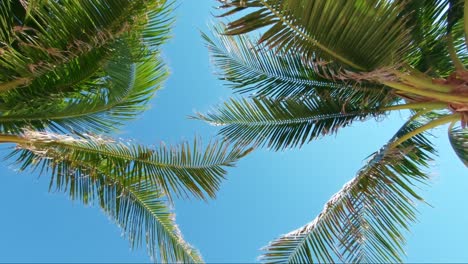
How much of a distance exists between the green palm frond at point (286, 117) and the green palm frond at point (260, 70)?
0.61 ft

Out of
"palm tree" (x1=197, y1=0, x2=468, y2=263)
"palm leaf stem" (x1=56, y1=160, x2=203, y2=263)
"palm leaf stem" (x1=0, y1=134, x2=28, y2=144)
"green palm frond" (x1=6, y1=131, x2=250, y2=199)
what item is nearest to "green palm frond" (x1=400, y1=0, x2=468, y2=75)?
"palm tree" (x1=197, y1=0, x2=468, y2=263)

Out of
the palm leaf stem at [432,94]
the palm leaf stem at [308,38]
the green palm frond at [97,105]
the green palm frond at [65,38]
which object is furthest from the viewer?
the green palm frond at [97,105]

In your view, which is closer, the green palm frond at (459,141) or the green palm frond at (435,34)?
the green palm frond at (435,34)

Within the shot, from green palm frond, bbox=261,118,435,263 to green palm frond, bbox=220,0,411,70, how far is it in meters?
1.49

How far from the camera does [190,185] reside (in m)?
6.24

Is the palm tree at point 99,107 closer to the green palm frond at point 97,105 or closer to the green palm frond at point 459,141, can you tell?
the green palm frond at point 97,105

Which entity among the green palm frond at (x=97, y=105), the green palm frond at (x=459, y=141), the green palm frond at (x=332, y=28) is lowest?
the green palm frond at (x=459, y=141)

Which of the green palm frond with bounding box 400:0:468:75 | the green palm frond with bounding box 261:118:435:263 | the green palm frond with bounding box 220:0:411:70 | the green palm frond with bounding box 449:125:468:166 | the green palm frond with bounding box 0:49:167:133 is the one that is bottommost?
the green palm frond with bounding box 261:118:435:263

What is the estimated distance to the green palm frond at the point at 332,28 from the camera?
155 inches

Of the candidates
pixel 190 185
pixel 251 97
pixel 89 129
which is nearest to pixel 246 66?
pixel 251 97

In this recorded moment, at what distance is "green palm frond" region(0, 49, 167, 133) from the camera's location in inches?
248

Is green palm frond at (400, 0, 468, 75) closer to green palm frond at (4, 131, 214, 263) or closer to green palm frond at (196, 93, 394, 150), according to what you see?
green palm frond at (196, 93, 394, 150)

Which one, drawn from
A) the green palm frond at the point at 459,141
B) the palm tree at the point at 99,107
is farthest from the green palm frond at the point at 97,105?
the green palm frond at the point at 459,141

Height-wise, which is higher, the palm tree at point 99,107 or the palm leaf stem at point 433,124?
the palm tree at point 99,107
